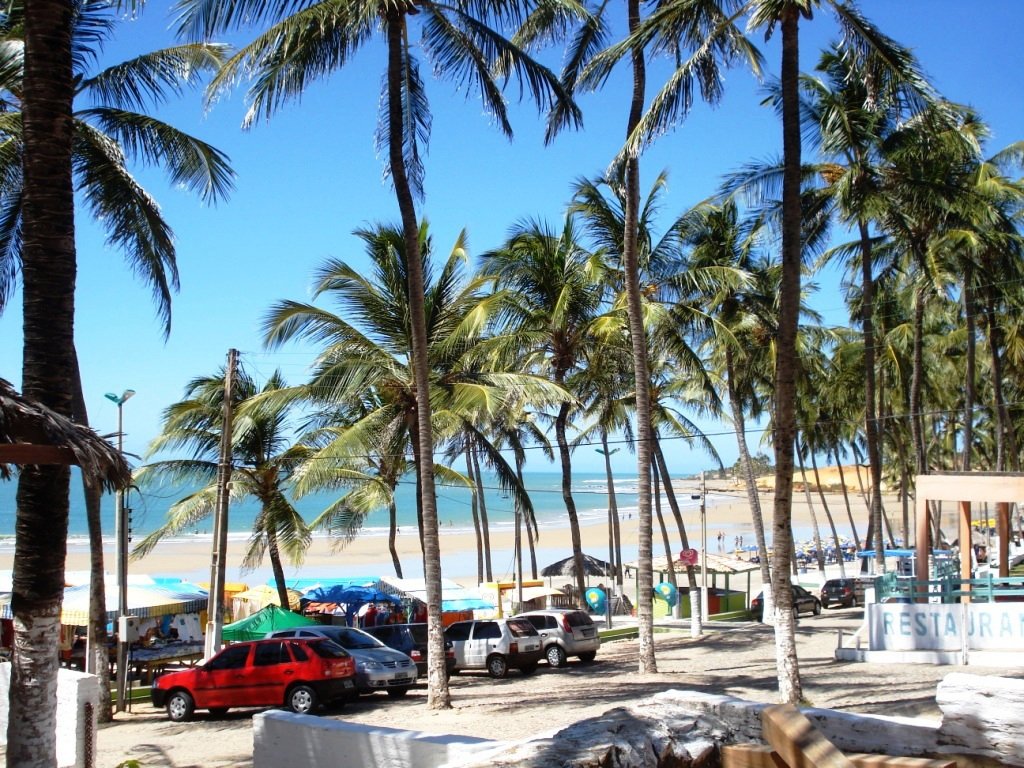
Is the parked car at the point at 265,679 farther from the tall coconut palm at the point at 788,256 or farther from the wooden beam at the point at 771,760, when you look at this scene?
the wooden beam at the point at 771,760

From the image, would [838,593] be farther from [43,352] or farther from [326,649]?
[43,352]

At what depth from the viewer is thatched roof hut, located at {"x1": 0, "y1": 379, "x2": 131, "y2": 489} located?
7621mm

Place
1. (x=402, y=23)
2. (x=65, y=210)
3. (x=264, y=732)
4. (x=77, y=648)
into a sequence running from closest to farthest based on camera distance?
(x=65, y=210)
(x=264, y=732)
(x=402, y=23)
(x=77, y=648)

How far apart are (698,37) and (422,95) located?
4.97 metres

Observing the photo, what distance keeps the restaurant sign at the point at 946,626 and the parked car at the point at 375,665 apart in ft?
29.5

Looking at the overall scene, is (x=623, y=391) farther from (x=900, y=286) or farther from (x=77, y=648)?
(x=77, y=648)

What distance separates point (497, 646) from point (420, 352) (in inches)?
335

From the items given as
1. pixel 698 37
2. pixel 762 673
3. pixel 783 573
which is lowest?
pixel 762 673

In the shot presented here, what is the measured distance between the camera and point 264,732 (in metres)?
9.50

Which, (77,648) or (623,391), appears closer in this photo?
(77,648)

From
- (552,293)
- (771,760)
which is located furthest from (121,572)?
(771,760)

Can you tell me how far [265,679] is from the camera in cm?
1761

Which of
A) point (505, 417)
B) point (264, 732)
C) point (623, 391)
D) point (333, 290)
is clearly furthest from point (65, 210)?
point (623, 391)

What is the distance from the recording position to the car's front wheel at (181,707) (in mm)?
17922
